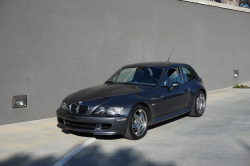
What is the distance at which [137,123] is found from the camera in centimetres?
629

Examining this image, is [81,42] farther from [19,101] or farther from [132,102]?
[132,102]

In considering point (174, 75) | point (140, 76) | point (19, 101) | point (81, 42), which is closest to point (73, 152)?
point (140, 76)

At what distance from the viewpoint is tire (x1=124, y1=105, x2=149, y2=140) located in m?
6.06

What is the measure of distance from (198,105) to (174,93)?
153 cm

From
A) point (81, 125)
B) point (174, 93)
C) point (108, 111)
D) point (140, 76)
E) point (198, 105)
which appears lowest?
point (81, 125)

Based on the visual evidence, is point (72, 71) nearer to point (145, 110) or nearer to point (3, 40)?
point (3, 40)

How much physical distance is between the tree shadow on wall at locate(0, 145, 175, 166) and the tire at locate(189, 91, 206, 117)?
328 cm

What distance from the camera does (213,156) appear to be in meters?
5.17

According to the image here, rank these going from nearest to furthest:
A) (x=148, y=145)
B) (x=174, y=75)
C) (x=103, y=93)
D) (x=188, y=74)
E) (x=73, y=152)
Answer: (x=73, y=152) < (x=148, y=145) < (x=103, y=93) < (x=174, y=75) < (x=188, y=74)

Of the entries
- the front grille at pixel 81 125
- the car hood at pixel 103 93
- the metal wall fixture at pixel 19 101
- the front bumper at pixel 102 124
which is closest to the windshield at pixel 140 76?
the car hood at pixel 103 93

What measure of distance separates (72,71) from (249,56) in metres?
10.8

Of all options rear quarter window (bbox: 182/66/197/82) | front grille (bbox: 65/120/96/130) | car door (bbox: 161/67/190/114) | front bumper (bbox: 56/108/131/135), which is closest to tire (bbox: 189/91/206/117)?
rear quarter window (bbox: 182/66/197/82)

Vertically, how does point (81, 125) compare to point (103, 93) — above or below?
below

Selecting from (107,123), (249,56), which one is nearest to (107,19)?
(107,123)
